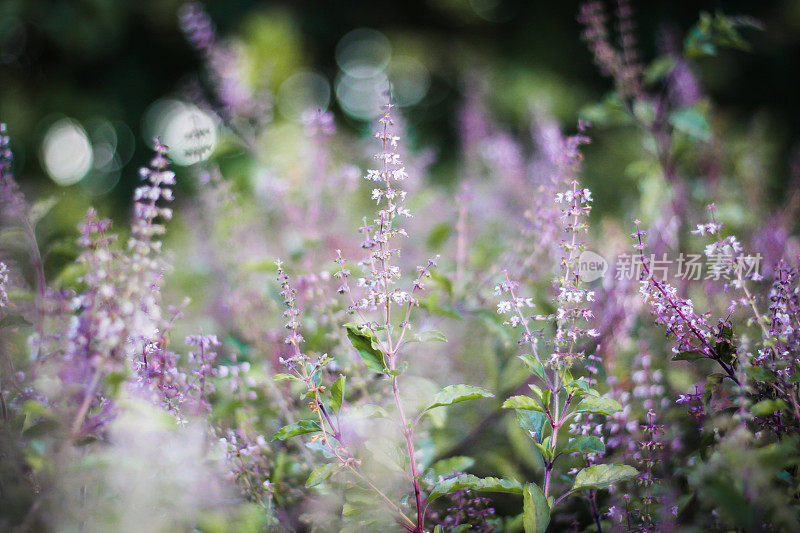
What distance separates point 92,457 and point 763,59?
5.21 metres

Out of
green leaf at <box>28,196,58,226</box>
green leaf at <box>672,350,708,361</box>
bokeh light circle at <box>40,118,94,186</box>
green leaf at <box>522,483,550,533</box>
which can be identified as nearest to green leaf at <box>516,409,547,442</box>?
green leaf at <box>522,483,550,533</box>

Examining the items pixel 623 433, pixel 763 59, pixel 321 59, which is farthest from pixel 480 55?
pixel 623 433

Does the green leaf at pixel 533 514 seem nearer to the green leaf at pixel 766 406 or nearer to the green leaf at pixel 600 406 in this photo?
the green leaf at pixel 600 406

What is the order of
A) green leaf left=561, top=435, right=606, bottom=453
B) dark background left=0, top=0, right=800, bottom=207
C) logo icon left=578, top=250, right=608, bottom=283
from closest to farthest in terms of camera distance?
1. green leaf left=561, top=435, right=606, bottom=453
2. logo icon left=578, top=250, right=608, bottom=283
3. dark background left=0, top=0, right=800, bottom=207

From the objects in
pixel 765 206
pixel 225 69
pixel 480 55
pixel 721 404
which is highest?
pixel 480 55

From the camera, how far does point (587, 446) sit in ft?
2.73

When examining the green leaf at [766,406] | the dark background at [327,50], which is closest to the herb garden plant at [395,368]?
the green leaf at [766,406]

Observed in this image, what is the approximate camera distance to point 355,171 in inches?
68.2

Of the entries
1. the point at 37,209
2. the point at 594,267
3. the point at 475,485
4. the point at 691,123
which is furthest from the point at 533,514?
the point at 691,123

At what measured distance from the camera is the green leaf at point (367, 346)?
2.77 ft

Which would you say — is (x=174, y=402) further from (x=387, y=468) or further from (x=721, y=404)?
(x=721, y=404)

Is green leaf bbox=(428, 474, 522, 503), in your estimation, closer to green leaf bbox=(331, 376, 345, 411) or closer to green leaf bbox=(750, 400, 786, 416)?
green leaf bbox=(331, 376, 345, 411)

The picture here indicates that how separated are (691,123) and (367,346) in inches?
48.3

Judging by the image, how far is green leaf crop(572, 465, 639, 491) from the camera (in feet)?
2.66
